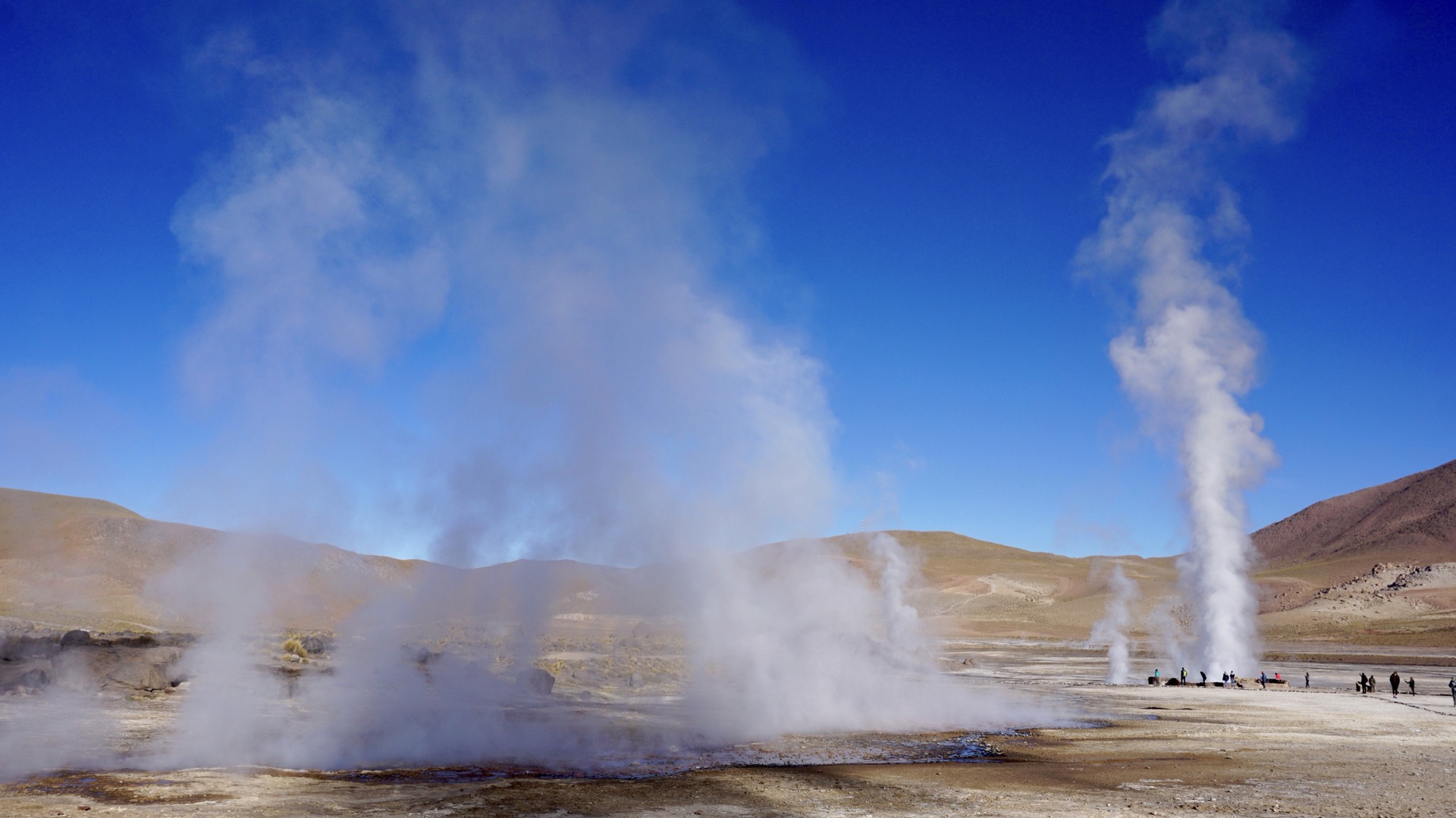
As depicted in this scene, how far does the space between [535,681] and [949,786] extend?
20.4 metres

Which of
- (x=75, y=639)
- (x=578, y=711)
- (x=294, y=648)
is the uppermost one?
(x=75, y=639)

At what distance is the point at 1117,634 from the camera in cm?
5753

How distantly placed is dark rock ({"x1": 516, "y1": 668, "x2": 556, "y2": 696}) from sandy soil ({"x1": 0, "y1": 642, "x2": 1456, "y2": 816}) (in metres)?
11.3

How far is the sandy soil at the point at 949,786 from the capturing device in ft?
45.9

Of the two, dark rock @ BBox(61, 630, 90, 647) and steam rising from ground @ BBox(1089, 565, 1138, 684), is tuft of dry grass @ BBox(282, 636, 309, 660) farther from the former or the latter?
steam rising from ground @ BBox(1089, 565, 1138, 684)

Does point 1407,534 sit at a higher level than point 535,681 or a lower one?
higher

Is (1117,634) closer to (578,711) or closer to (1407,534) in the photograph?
(578,711)

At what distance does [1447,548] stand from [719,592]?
173 metres

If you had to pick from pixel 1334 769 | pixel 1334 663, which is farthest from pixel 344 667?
pixel 1334 663

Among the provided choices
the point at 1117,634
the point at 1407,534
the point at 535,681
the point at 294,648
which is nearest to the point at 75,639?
the point at 294,648

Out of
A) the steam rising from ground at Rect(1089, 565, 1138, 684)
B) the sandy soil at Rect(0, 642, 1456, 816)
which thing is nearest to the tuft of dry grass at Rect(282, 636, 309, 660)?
the sandy soil at Rect(0, 642, 1456, 816)

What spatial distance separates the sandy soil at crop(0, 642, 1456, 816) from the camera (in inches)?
551

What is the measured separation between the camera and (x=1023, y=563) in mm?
194000

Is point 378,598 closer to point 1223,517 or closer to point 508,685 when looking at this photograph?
point 508,685
